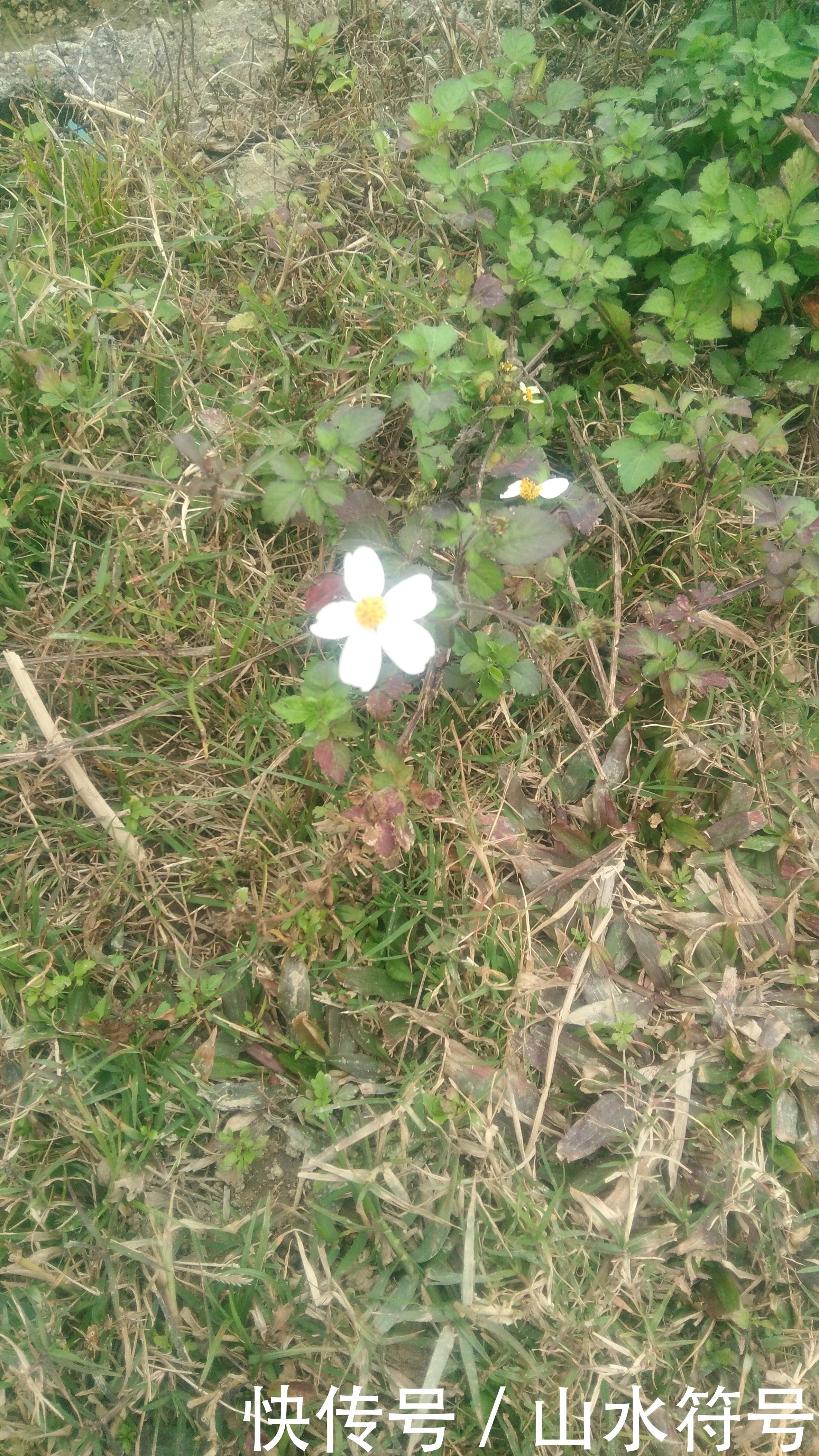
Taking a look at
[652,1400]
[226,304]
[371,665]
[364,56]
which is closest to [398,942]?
[371,665]

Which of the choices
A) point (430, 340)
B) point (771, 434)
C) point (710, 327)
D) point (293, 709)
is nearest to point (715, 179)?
point (710, 327)

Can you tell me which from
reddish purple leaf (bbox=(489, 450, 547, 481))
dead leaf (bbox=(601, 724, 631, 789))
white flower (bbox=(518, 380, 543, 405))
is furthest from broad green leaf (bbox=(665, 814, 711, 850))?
white flower (bbox=(518, 380, 543, 405))

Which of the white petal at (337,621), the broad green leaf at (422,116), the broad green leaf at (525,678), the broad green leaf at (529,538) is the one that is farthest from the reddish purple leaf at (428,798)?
the broad green leaf at (422,116)

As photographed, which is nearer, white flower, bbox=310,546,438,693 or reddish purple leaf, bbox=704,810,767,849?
white flower, bbox=310,546,438,693

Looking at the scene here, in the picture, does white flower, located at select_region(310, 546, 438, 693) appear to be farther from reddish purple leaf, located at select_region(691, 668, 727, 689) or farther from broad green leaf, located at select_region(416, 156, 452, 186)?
broad green leaf, located at select_region(416, 156, 452, 186)

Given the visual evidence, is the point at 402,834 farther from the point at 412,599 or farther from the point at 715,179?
the point at 715,179

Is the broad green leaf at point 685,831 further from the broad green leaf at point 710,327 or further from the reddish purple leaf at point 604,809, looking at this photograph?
the broad green leaf at point 710,327
